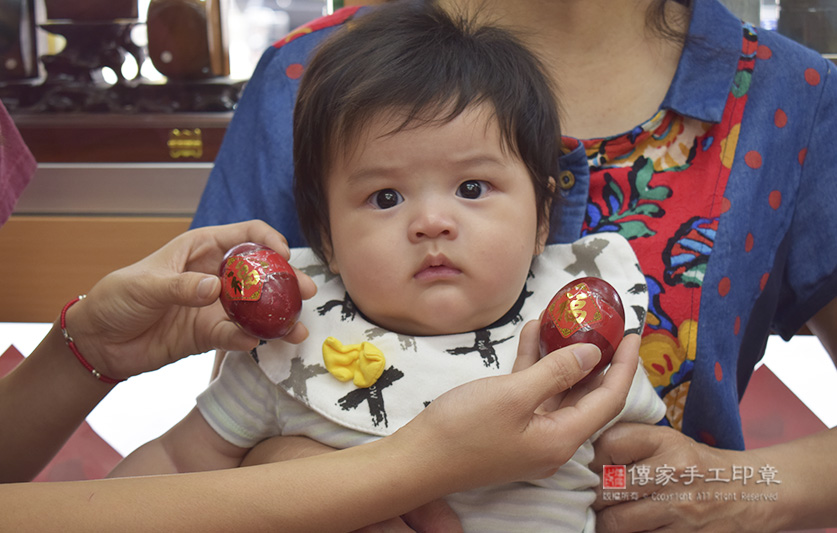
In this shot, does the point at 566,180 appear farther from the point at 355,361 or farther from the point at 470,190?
the point at 355,361

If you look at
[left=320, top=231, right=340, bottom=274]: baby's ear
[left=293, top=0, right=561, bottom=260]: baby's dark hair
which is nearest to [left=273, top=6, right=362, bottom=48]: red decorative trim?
[left=293, top=0, right=561, bottom=260]: baby's dark hair

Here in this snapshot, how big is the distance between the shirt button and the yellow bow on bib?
0.40 m

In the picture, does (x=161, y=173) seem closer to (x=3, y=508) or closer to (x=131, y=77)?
(x=131, y=77)

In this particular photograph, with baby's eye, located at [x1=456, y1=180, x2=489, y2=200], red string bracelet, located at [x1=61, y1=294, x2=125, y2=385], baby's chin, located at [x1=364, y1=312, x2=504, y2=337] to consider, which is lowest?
red string bracelet, located at [x1=61, y1=294, x2=125, y2=385]

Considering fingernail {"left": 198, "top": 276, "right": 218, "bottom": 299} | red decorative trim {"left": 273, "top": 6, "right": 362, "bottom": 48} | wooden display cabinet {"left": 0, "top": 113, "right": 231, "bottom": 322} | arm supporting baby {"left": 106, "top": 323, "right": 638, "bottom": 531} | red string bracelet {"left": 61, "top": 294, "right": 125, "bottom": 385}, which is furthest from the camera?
wooden display cabinet {"left": 0, "top": 113, "right": 231, "bottom": 322}

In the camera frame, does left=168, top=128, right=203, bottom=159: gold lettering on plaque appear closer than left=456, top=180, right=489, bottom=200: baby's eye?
No

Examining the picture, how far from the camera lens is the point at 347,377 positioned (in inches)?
42.5

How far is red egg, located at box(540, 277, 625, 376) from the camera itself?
0.96 meters

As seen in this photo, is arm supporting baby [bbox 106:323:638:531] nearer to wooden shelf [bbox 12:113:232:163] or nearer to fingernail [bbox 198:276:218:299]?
fingernail [bbox 198:276:218:299]

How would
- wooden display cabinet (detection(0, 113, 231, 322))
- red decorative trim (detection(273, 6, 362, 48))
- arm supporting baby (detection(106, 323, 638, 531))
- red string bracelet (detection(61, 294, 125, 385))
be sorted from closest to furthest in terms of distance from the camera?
arm supporting baby (detection(106, 323, 638, 531)), red string bracelet (detection(61, 294, 125, 385)), red decorative trim (detection(273, 6, 362, 48)), wooden display cabinet (detection(0, 113, 231, 322))

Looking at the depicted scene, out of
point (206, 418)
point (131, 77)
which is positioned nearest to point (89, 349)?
point (206, 418)

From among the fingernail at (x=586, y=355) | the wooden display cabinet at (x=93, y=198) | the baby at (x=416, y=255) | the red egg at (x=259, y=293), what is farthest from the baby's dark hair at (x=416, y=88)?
the wooden display cabinet at (x=93, y=198)

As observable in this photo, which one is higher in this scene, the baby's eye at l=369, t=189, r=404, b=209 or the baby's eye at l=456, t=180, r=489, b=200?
the baby's eye at l=456, t=180, r=489, b=200

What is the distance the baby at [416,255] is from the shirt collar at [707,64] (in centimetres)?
23
